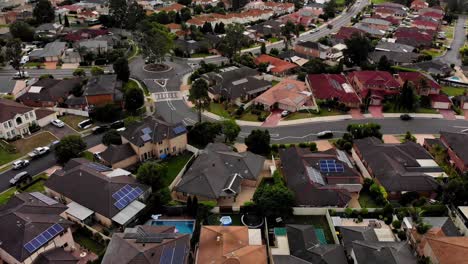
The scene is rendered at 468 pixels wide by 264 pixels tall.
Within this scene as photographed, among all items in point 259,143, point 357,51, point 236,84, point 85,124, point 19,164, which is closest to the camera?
point 19,164

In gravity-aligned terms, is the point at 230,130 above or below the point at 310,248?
below

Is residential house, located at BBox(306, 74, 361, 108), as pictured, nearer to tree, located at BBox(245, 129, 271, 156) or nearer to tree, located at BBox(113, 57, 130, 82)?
tree, located at BBox(245, 129, 271, 156)

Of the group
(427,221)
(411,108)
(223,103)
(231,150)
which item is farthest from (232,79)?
(427,221)

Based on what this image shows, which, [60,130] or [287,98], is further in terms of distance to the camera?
[287,98]

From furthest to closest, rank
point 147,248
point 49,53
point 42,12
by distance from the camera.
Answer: point 42,12, point 49,53, point 147,248

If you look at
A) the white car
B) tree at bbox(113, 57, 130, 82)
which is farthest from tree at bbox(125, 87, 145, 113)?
tree at bbox(113, 57, 130, 82)

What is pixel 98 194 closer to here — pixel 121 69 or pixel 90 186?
pixel 90 186

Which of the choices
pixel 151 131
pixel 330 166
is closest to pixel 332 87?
pixel 330 166
